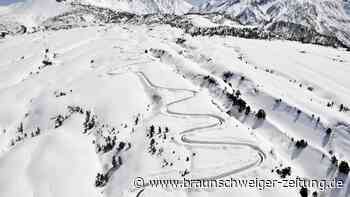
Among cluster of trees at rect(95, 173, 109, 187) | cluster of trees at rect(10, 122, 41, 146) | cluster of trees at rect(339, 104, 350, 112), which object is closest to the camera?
cluster of trees at rect(95, 173, 109, 187)

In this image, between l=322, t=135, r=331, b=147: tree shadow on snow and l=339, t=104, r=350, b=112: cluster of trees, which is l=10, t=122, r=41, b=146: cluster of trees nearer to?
l=322, t=135, r=331, b=147: tree shadow on snow

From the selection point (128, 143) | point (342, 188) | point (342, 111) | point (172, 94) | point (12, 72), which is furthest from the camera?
point (12, 72)

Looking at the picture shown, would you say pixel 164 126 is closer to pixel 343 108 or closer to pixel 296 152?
pixel 296 152

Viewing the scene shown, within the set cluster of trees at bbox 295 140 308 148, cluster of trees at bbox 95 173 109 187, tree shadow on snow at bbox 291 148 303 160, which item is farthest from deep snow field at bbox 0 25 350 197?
cluster of trees at bbox 295 140 308 148

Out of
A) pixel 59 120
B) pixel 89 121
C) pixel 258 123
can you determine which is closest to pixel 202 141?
pixel 258 123

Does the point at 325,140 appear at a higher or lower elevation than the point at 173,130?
higher

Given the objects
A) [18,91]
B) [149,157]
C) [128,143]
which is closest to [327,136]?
[149,157]

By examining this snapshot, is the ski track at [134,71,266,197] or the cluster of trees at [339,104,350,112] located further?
the cluster of trees at [339,104,350,112]

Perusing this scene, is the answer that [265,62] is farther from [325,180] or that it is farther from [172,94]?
[325,180]
